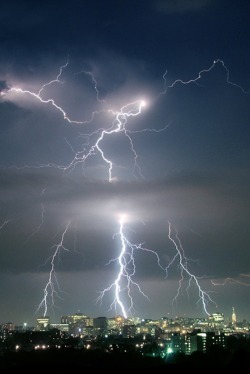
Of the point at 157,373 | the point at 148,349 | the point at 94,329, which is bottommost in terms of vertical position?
the point at 157,373

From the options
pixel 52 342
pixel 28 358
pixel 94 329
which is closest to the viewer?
pixel 28 358

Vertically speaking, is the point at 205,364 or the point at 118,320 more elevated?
the point at 118,320

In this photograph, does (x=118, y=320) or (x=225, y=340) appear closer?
(x=225, y=340)

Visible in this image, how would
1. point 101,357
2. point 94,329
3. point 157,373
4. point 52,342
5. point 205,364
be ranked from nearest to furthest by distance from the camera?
point 157,373 < point 205,364 < point 101,357 < point 52,342 < point 94,329

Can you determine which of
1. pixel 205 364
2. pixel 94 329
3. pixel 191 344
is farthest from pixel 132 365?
pixel 94 329

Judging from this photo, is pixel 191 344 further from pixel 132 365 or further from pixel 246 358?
pixel 246 358

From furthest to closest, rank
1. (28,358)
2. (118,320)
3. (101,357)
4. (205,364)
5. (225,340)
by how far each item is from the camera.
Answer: (118,320), (225,340), (101,357), (28,358), (205,364)

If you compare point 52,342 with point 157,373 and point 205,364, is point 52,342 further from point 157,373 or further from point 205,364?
point 157,373

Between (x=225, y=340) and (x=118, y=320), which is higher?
(x=118, y=320)

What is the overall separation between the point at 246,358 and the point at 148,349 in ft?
48.1

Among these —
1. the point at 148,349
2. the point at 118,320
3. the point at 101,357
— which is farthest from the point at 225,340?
the point at 118,320

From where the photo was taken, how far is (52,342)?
4178 centimetres

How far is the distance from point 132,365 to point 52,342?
20.0 meters

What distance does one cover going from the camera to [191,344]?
38219 millimetres
